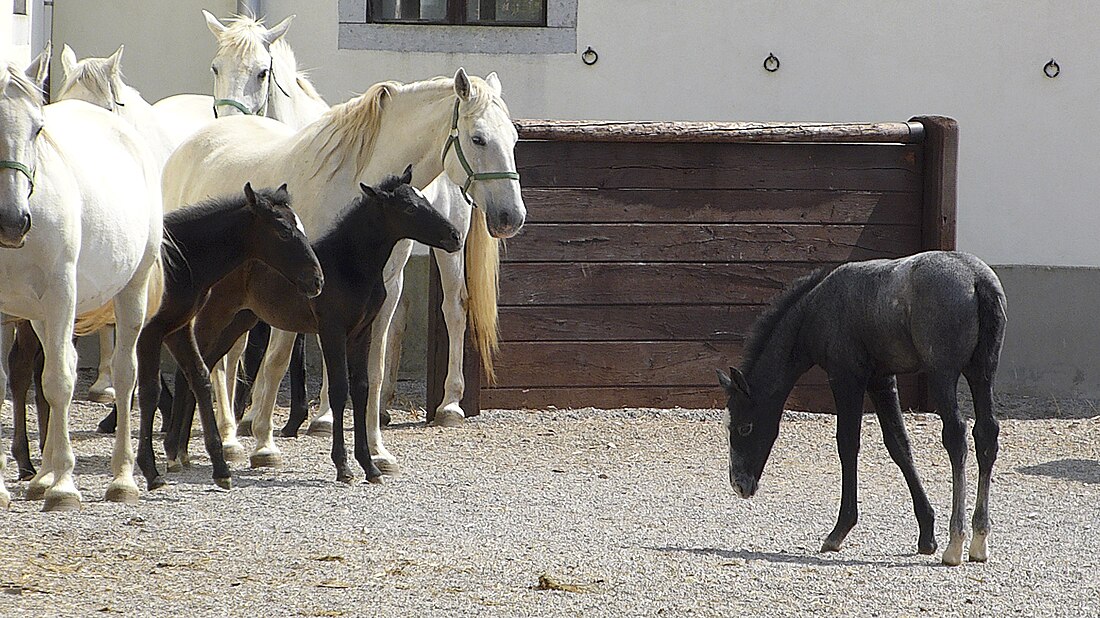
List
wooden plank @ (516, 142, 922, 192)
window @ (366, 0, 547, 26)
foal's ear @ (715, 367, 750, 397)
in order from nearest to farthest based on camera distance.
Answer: foal's ear @ (715, 367, 750, 397), wooden plank @ (516, 142, 922, 192), window @ (366, 0, 547, 26)

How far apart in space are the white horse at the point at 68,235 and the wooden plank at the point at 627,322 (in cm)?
352

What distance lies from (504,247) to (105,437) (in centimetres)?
274

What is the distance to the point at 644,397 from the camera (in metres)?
9.80

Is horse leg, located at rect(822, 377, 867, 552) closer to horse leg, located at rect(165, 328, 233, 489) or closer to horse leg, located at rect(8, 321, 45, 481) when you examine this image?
horse leg, located at rect(165, 328, 233, 489)

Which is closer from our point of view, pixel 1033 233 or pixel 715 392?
pixel 715 392

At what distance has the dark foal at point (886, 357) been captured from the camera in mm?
5324

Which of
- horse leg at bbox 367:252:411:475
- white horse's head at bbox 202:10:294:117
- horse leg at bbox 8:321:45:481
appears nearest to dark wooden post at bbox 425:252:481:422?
white horse's head at bbox 202:10:294:117

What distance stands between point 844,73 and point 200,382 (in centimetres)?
647

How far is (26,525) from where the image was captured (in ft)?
17.4

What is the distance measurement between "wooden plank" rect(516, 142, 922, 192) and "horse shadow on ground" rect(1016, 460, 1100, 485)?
2516 millimetres

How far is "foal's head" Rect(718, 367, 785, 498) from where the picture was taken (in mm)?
5875

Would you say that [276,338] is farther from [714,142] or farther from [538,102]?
[538,102]

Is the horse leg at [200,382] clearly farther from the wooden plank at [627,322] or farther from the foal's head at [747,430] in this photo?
the wooden plank at [627,322]

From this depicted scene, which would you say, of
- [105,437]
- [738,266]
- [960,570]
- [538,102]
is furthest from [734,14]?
[960,570]
